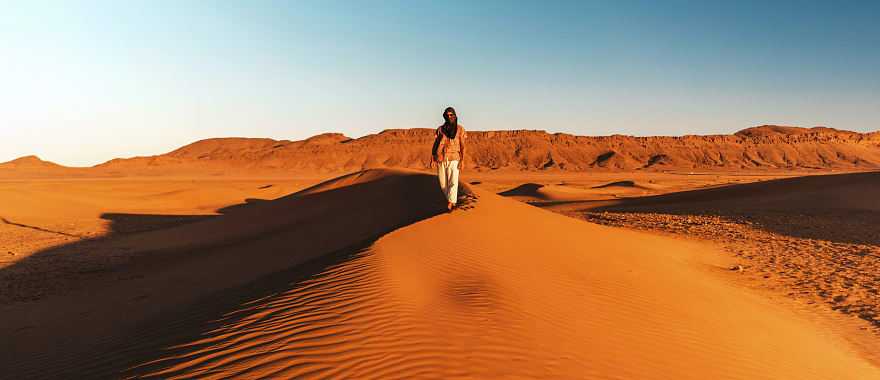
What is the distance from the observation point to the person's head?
29.7 feet

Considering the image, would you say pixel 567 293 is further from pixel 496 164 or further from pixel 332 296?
pixel 496 164

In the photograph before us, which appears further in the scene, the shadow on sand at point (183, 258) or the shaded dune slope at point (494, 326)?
the shadow on sand at point (183, 258)

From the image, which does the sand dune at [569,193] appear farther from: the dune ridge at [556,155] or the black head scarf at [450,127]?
the dune ridge at [556,155]

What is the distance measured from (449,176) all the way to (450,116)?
1.28 meters

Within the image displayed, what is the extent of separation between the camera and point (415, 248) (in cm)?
727

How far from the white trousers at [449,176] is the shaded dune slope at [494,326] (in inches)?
69.5

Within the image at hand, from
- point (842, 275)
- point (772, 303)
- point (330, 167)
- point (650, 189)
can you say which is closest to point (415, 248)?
point (772, 303)

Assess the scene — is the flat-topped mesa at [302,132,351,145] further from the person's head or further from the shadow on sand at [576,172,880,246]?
the person's head

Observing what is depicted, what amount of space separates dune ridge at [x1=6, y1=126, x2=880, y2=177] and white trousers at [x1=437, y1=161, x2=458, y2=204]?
8288 cm

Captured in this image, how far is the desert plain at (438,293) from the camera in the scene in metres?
3.96

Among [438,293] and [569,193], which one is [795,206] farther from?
[438,293]

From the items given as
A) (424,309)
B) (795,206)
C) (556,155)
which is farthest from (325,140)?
(424,309)

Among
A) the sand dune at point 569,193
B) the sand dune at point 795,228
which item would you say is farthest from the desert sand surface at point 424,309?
the sand dune at point 569,193

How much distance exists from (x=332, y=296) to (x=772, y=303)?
21.9 feet
